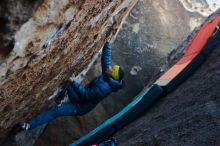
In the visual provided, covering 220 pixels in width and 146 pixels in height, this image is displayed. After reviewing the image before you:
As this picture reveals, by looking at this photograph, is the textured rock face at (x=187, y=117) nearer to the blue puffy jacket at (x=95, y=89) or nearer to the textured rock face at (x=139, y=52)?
the blue puffy jacket at (x=95, y=89)

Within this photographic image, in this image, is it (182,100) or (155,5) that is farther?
(155,5)

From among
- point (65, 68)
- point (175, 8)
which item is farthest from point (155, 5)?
point (65, 68)

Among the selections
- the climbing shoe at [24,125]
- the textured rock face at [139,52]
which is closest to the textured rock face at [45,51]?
the climbing shoe at [24,125]

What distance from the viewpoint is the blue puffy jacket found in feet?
13.7

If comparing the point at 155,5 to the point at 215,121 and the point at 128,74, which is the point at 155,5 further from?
the point at 215,121

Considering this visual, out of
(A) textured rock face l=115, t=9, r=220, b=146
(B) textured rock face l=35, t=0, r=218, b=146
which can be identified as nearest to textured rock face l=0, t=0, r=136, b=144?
(A) textured rock face l=115, t=9, r=220, b=146

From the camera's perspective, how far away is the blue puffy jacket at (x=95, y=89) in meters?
A: 4.17

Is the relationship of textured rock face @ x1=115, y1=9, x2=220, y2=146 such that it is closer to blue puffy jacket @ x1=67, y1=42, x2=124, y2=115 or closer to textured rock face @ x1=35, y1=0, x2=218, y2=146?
blue puffy jacket @ x1=67, y1=42, x2=124, y2=115

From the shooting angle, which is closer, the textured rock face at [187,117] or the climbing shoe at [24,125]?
the textured rock face at [187,117]

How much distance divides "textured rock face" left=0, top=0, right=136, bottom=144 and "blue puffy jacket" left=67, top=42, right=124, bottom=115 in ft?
0.64

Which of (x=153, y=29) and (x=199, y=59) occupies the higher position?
(x=199, y=59)

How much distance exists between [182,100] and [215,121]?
0.80 m

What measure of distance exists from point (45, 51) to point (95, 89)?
158 cm

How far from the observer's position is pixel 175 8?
859 centimetres
